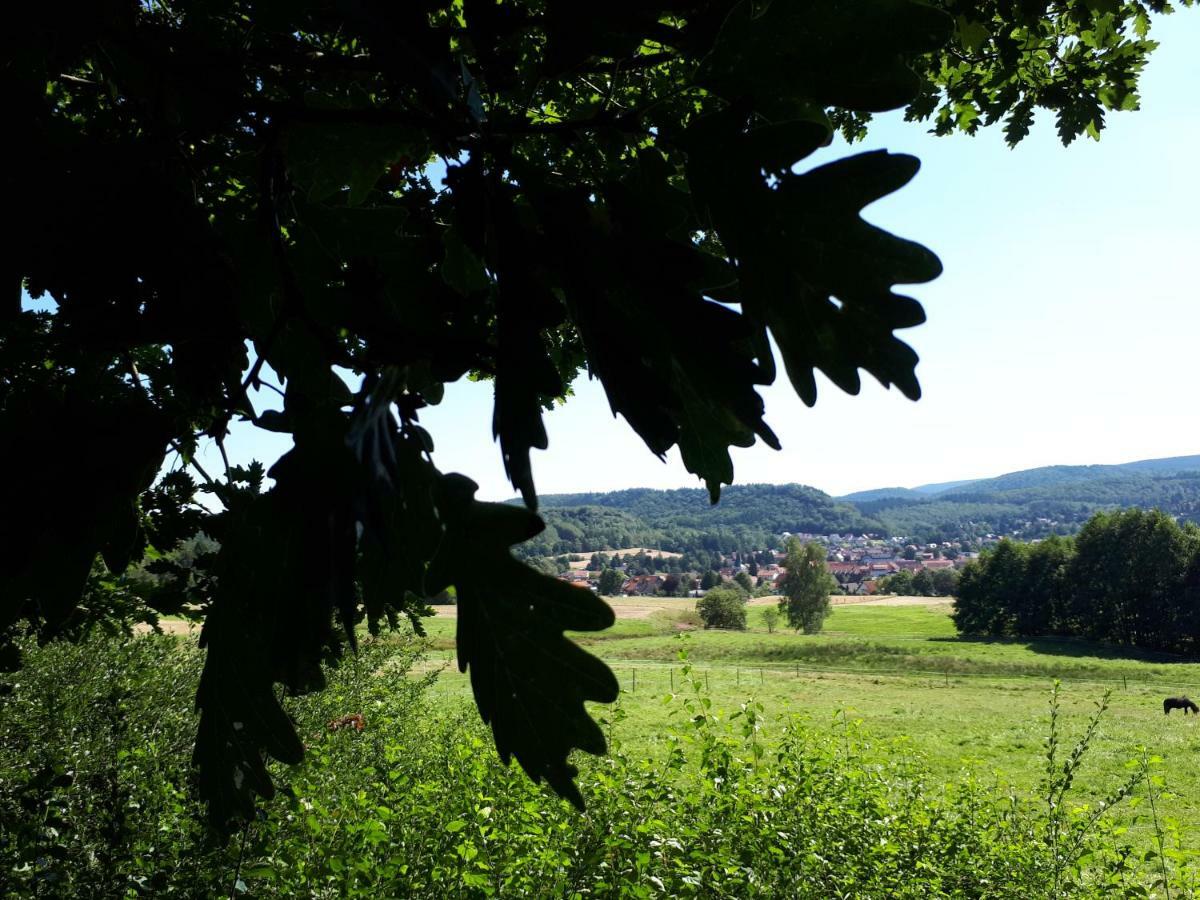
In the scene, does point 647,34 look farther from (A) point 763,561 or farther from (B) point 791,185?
(A) point 763,561

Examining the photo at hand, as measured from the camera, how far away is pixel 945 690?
34.9 metres

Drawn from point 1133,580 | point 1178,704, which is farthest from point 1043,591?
point 1178,704

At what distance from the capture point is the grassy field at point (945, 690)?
18.8 metres

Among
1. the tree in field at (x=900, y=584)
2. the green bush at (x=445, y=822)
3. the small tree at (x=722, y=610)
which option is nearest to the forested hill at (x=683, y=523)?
the tree in field at (x=900, y=584)

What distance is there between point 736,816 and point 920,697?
1189 inches

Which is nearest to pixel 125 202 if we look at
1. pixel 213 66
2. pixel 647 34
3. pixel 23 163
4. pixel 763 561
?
pixel 23 163

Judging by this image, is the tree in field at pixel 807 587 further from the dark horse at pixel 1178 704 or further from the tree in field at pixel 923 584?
the tree in field at pixel 923 584

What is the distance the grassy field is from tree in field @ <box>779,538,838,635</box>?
9.76ft

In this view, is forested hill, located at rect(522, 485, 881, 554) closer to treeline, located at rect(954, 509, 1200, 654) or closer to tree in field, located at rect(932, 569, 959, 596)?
tree in field, located at rect(932, 569, 959, 596)

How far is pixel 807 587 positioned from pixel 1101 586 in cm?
2183

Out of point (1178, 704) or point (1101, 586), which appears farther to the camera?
point (1101, 586)

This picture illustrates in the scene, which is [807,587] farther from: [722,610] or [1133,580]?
[1133,580]

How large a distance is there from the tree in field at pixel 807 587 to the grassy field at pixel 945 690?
2976 mm

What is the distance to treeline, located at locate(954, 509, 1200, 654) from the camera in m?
55.5
